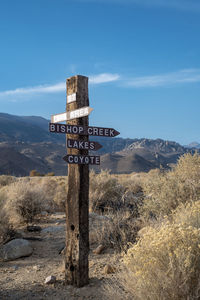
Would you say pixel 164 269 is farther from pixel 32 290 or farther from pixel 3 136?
pixel 3 136

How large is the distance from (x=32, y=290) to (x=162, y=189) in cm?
563

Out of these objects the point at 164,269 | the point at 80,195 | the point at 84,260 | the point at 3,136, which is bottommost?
the point at 84,260

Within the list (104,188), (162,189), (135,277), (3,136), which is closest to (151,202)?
(162,189)

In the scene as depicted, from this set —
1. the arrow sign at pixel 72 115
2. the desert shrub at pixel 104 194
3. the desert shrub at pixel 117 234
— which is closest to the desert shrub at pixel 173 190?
the desert shrub at pixel 117 234

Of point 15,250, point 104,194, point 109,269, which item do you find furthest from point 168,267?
point 104,194

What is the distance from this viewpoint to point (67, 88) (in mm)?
6461

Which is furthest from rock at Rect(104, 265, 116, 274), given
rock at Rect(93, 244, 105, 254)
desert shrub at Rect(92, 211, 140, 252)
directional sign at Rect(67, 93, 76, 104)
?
directional sign at Rect(67, 93, 76, 104)

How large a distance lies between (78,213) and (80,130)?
1489 millimetres

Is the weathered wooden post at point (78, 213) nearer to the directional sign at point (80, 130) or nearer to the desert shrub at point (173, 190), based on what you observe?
the directional sign at point (80, 130)

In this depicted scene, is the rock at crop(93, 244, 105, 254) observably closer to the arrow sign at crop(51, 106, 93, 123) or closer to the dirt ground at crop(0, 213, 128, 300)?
the dirt ground at crop(0, 213, 128, 300)

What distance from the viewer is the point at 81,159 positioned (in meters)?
5.96

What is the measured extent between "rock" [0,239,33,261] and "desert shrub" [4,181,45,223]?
3051mm

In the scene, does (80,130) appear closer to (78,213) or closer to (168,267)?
(78,213)

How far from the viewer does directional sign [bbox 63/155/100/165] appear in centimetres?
588
